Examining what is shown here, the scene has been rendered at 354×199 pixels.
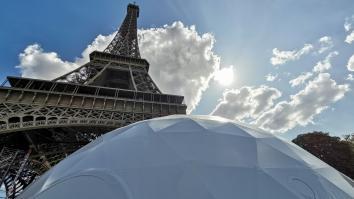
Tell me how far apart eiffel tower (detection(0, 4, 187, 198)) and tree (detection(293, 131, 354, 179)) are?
1440cm

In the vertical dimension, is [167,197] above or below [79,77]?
below

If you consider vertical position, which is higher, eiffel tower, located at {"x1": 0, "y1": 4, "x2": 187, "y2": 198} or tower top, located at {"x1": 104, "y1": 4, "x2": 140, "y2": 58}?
tower top, located at {"x1": 104, "y1": 4, "x2": 140, "y2": 58}

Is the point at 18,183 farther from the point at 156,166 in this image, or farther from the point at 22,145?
the point at 156,166

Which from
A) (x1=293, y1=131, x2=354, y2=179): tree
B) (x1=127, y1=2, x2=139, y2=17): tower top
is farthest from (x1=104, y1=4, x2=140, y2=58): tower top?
(x1=293, y1=131, x2=354, y2=179): tree

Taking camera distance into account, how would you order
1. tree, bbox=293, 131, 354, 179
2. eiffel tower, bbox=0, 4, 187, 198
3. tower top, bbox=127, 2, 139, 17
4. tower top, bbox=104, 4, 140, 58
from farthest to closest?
tower top, bbox=127, 2, 139, 17 → tower top, bbox=104, 4, 140, 58 → tree, bbox=293, 131, 354, 179 → eiffel tower, bbox=0, 4, 187, 198

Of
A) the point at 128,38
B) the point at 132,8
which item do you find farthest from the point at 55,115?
the point at 132,8

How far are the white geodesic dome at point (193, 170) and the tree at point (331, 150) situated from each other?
24257 millimetres

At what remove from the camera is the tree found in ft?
74.7

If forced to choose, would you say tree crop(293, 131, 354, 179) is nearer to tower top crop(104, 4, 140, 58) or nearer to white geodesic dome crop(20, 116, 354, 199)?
white geodesic dome crop(20, 116, 354, 199)

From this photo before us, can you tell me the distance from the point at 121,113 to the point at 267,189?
19832 millimetres

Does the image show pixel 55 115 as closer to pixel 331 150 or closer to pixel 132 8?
pixel 331 150

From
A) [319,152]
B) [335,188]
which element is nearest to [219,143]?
[335,188]

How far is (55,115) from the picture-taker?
61.4 feet

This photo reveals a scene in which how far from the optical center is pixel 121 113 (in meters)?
21.4
